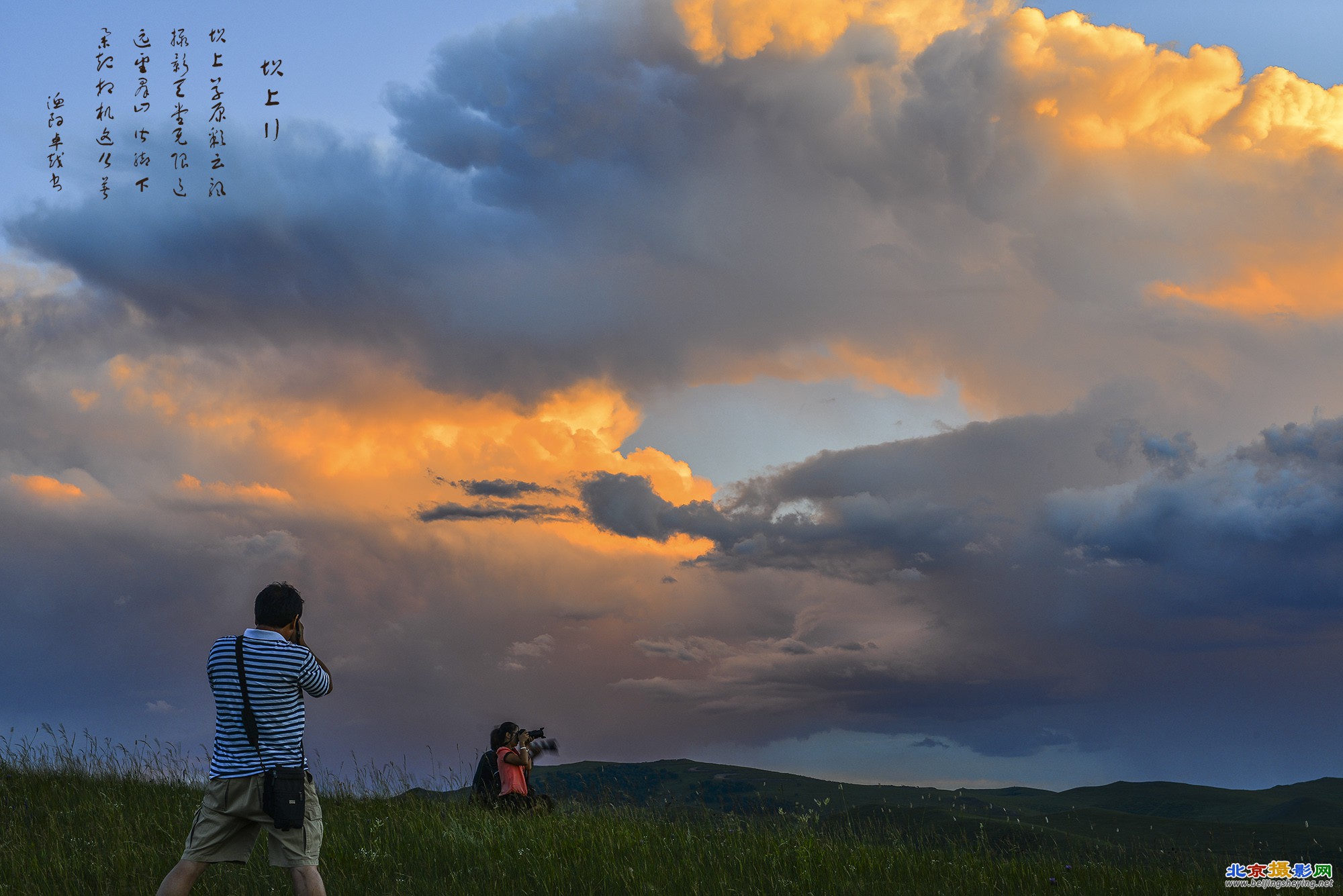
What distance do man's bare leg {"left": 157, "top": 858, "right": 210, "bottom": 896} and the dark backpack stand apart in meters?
5.57

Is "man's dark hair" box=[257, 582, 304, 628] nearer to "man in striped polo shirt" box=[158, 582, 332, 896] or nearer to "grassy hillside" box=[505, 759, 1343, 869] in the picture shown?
"man in striped polo shirt" box=[158, 582, 332, 896]

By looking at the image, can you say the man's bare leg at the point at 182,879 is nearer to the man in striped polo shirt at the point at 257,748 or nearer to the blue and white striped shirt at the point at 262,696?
the man in striped polo shirt at the point at 257,748

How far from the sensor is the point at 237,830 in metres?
6.02

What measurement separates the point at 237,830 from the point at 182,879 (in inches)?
18.0

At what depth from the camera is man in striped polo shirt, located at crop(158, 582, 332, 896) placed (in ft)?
19.4

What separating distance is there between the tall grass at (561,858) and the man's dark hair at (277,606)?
9.69ft

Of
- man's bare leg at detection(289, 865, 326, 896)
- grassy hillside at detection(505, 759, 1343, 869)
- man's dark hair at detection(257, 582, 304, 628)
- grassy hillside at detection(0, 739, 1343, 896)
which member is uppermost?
man's dark hair at detection(257, 582, 304, 628)

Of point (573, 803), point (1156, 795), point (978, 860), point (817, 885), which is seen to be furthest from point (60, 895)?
point (1156, 795)

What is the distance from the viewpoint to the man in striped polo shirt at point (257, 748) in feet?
19.4

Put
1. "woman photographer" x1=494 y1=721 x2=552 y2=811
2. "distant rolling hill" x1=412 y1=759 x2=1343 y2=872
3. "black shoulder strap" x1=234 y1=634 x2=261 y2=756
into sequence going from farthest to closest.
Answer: "woman photographer" x1=494 y1=721 x2=552 y2=811, "distant rolling hill" x1=412 y1=759 x2=1343 y2=872, "black shoulder strap" x1=234 y1=634 x2=261 y2=756

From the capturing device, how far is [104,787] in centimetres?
1215

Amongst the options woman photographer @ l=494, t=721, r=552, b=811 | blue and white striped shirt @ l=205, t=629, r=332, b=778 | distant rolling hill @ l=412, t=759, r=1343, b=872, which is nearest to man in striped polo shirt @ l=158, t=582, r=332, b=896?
blue and white striped shirt @ l=205, t=629, r=332, b=778

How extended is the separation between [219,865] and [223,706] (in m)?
3.55

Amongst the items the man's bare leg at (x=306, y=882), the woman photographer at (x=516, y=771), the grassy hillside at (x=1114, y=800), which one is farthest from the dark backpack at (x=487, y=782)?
the grassy hillside at (x=1114, y=800)
